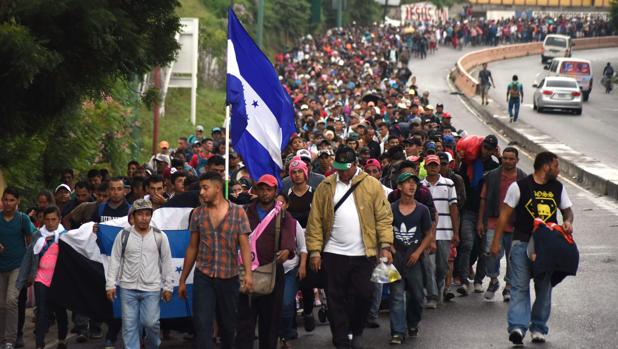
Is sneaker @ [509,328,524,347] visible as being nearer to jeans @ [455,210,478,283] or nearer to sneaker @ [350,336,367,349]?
sneaker @ [350,336,367,349]

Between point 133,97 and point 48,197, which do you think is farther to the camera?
point 133,97

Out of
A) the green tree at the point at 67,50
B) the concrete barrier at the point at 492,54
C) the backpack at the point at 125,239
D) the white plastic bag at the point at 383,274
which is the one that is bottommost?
the concrete barrier at the point at 492,54

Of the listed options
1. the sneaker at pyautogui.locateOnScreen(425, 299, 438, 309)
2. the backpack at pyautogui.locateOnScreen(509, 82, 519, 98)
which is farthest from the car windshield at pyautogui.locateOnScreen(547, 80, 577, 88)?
the sneaker at pyautogui.locateOnScreen(425, 299, 438, 309)

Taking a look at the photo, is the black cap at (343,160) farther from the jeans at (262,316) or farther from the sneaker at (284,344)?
the sneaker at (284,344)

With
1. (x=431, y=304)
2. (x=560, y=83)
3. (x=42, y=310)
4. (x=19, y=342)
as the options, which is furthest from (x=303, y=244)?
(x=560, y=83)

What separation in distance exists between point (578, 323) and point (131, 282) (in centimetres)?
450

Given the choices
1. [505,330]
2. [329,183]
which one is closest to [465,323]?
[505,330]

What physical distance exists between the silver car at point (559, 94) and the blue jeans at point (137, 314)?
3608 centimetres

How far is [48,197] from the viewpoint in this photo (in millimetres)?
13695

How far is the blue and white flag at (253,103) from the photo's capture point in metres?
13.1

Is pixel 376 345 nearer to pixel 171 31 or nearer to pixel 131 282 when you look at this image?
pixel 131 282

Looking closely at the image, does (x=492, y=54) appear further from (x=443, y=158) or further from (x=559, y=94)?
(x=443, y=158)

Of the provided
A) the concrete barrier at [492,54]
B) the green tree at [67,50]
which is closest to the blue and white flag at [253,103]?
the green tree at [67,50]

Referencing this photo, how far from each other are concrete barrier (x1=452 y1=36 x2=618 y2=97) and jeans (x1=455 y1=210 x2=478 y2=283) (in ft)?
129
